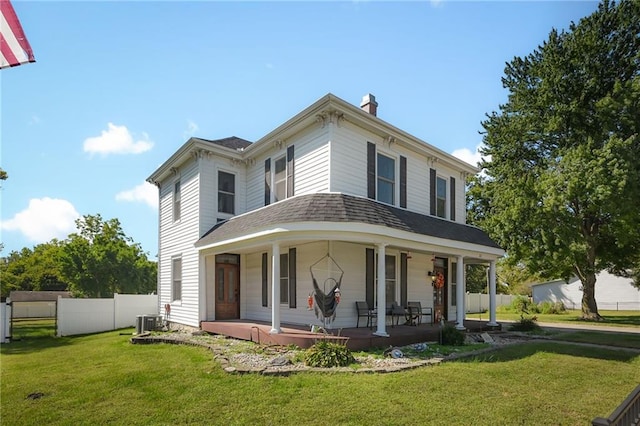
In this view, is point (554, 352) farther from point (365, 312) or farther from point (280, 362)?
point (280, 362)

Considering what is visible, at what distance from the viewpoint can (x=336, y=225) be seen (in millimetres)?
9297

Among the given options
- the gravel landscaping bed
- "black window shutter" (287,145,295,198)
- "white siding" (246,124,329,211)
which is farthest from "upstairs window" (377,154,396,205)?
the gravel landscaping bed

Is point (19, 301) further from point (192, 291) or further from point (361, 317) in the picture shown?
point (361, 317)

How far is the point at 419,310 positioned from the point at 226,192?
7770 millimetres

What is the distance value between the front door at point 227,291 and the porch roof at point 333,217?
142cm

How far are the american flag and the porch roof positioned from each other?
630 centimetres

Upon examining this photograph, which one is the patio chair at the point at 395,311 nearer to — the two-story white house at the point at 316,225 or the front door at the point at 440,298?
the two-story white house at the point at 316,225

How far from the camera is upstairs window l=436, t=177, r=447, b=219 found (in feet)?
49.4

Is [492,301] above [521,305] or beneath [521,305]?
above

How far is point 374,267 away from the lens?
38.8 feet

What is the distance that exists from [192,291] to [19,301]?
1037 inches

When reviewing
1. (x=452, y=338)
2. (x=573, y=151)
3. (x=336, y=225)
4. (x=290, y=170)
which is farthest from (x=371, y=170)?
(x=573, y=151)

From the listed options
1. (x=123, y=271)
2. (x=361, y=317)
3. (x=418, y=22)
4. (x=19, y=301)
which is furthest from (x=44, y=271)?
(x=418, y=22)

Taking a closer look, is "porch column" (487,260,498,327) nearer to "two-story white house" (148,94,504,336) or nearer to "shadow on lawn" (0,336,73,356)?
"two-story white house" (148,94,504,336)
